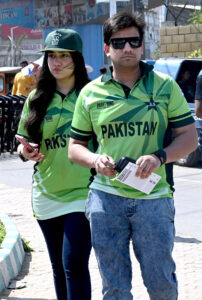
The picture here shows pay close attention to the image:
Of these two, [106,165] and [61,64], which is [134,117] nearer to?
[106,165]

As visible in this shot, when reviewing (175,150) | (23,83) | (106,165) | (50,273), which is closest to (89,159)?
(106,165)

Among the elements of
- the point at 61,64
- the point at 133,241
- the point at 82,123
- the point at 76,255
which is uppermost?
the point at 61,64

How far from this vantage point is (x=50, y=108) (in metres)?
4.43

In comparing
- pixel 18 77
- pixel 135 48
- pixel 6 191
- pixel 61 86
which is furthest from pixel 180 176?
pixel 135 48

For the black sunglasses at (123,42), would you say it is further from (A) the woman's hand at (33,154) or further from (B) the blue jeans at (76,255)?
(B) the blue jeans at (76,255)

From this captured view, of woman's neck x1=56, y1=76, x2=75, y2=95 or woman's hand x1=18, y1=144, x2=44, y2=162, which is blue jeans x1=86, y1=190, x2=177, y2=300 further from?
woman's neck x1=56, y1=76, x2=75, y2=95

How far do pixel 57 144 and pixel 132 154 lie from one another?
0.94 m

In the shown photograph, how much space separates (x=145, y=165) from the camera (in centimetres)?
339

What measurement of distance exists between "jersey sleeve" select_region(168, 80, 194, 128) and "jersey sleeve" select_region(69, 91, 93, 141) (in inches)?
15.6

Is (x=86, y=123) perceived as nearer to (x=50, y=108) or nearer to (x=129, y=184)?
(x=129, y=184)

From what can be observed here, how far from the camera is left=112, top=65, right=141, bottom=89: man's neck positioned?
3670 millimetres

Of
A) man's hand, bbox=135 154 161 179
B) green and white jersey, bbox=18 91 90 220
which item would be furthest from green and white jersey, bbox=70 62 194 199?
green and white jersey, bbox=18 91 90 220

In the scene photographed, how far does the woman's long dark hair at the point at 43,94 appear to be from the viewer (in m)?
4.42

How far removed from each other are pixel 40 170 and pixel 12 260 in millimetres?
1865
